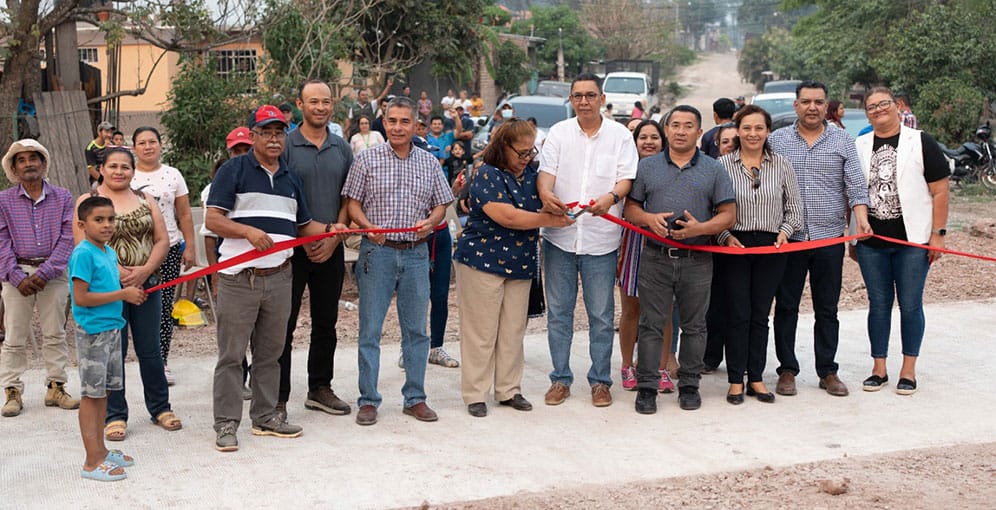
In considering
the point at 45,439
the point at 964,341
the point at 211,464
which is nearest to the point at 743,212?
the point at 964,341

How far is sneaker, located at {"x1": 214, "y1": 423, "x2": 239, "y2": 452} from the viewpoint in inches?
229

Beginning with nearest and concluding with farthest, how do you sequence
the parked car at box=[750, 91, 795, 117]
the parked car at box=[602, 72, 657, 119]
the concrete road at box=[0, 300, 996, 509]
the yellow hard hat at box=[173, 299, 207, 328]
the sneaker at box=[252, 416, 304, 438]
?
the concrete road at box=[0, 300, 996, 509], the sneaker at box=[252, 416, 304, 438], the yellow hard hat at box=[173, 299, 207, 328], the parked car at box=[750, 91, 795, 117], the parked car at box=[602, 72, 657, 119]

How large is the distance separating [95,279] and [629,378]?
11.5ft

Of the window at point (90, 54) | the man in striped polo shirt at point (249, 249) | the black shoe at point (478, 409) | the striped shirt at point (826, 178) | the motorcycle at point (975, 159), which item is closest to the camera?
the man in striped polo shirt at point (249, 249)

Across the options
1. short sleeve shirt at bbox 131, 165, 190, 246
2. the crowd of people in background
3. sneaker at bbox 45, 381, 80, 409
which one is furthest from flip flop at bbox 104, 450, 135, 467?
short sleeve shirt at bbox 131, 165, 190, 246

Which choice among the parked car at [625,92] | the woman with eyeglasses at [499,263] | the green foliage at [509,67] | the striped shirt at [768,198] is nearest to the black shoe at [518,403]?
the woman with eyeglasses at [499,263]

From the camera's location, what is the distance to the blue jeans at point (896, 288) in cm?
702

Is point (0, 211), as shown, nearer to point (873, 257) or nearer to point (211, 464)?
point (211, 464)

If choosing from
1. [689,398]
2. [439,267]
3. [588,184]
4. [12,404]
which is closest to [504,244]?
[588,184]

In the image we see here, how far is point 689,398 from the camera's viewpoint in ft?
22.2

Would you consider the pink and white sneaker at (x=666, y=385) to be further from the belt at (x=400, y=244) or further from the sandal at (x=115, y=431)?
the sandal at (x=115, y=431)

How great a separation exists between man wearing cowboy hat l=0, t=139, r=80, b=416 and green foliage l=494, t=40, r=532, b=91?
37772mm

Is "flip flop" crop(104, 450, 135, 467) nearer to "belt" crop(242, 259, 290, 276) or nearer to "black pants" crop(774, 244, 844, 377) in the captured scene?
"belt" crop(242, 259, 290, 276)

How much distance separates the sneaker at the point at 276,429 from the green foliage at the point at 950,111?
66.2ft
